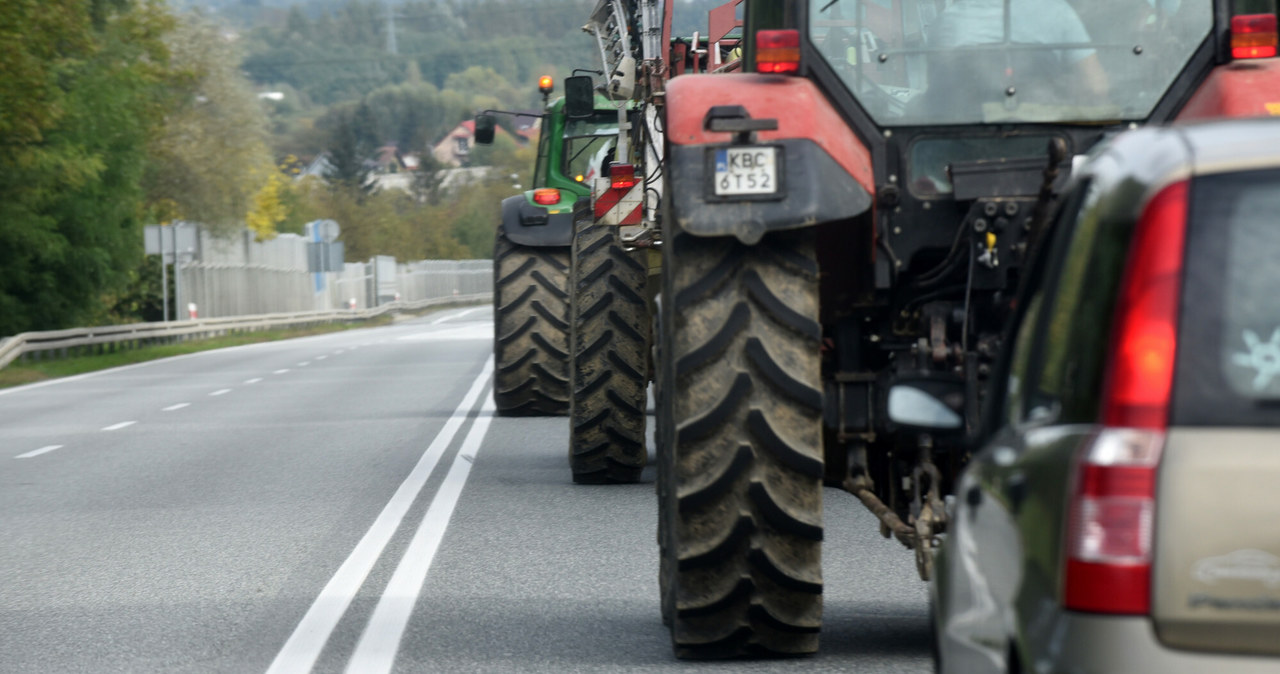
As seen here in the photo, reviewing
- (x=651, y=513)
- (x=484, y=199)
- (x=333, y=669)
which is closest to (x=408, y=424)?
(x=651, y=513)

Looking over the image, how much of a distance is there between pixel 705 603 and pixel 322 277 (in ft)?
239

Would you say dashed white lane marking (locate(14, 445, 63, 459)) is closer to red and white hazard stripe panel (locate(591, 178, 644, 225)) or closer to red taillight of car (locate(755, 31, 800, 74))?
red and white hazard stripe panel (locate(591, 178, 644, 225))

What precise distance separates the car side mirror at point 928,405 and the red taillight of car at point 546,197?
14020 millimetres

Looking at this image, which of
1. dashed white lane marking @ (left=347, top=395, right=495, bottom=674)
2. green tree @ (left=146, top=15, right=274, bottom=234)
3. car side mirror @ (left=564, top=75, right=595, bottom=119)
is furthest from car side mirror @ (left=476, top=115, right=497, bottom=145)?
green tree @ (left=146, top=15, right=274, bottom=234)

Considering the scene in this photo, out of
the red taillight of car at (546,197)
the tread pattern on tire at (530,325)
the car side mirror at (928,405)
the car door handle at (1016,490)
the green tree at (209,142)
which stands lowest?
the tread pattern on tire at (530,325)

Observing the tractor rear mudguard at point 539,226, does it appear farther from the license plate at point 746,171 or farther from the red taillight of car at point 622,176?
the license plate at point 746,171

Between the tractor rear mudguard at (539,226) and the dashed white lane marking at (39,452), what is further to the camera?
the tractor rear mudguard at (539,226)

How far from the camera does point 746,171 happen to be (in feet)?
19.8

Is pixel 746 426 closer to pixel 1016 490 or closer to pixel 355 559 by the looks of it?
pixel 1016 490

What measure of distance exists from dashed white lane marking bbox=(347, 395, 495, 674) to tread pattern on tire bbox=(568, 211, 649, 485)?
2.86ft

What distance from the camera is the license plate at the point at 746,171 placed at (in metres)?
6.03

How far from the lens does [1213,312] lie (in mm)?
2803

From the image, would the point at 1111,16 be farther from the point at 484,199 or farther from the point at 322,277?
the point at 484,199

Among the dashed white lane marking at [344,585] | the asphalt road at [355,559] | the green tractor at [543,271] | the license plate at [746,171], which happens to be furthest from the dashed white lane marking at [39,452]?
the license plate at [746,171]
